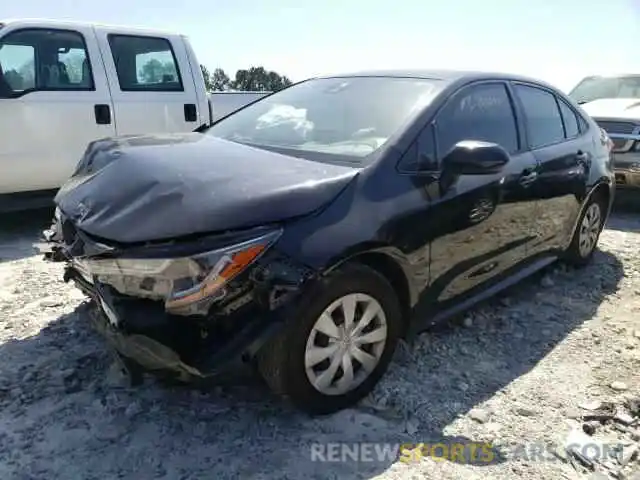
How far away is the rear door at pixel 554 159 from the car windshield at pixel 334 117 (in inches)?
39.5

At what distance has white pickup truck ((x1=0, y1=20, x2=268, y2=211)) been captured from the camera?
5.45 m

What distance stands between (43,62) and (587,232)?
16.5 ft

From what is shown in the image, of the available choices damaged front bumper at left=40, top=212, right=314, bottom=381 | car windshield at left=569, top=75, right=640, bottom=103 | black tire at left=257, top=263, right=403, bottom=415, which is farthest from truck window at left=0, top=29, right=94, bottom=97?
car windshield at left=569, top=75, right=640, bottom=103

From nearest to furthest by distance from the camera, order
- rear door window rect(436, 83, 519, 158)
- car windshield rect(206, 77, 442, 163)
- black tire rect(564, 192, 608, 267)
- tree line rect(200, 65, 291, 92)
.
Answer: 1. car windshield rect(206, 77, 442, 163)
2. rear door window rect(436, 83, 519, 158)
3. black tire rect(564, 192, 608, 267)
4. tree line rect(200, 65, 291, 92)

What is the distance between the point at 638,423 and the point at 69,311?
326 centimetres

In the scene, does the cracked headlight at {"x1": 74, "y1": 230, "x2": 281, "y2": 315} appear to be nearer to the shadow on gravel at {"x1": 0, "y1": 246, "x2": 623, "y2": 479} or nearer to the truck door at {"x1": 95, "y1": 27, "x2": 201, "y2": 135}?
the shadow on gravel at {"x1": 0, "y1": 246, "x2": 623, "y2": 479}

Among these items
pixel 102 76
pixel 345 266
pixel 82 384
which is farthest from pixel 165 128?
pixel 345 266

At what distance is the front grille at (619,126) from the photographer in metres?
7.30

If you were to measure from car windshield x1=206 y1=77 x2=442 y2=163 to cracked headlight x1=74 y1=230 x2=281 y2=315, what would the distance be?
0.83 meters

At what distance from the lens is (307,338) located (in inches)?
100

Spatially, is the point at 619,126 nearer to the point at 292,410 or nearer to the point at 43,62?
the point at 292,410

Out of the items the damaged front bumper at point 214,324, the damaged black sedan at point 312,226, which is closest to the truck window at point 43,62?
the damaged black sedan at point 312,226

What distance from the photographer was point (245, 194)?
8.30ft

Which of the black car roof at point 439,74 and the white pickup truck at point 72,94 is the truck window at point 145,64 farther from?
the black car roof at point 439,74
